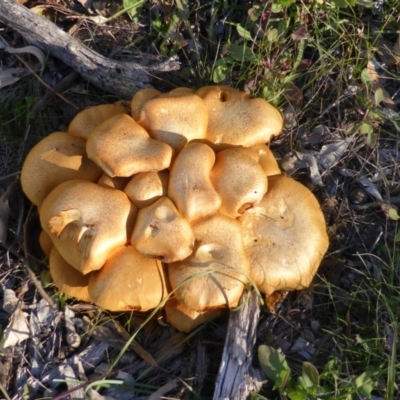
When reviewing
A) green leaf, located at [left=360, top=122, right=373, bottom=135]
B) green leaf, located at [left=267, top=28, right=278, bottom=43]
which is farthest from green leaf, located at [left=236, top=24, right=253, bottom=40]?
green leaf, located at [left=360, top=122, right=373, bottom=135]

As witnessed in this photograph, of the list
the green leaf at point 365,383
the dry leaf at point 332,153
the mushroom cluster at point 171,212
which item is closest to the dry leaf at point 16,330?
the mushroom cluster at point 171,212

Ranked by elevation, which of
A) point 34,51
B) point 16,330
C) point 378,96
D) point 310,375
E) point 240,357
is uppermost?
point 378,96

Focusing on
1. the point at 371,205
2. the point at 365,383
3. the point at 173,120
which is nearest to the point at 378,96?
the point at 371,205

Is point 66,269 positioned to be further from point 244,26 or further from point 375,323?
point 244,26

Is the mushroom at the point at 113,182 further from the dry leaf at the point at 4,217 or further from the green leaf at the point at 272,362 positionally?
the green leaf at the point at 272,362

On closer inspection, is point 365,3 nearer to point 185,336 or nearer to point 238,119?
point 238,119

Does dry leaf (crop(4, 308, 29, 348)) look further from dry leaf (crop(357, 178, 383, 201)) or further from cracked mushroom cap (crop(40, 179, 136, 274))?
dry leaf (crop(357, 178, 383, 201))
